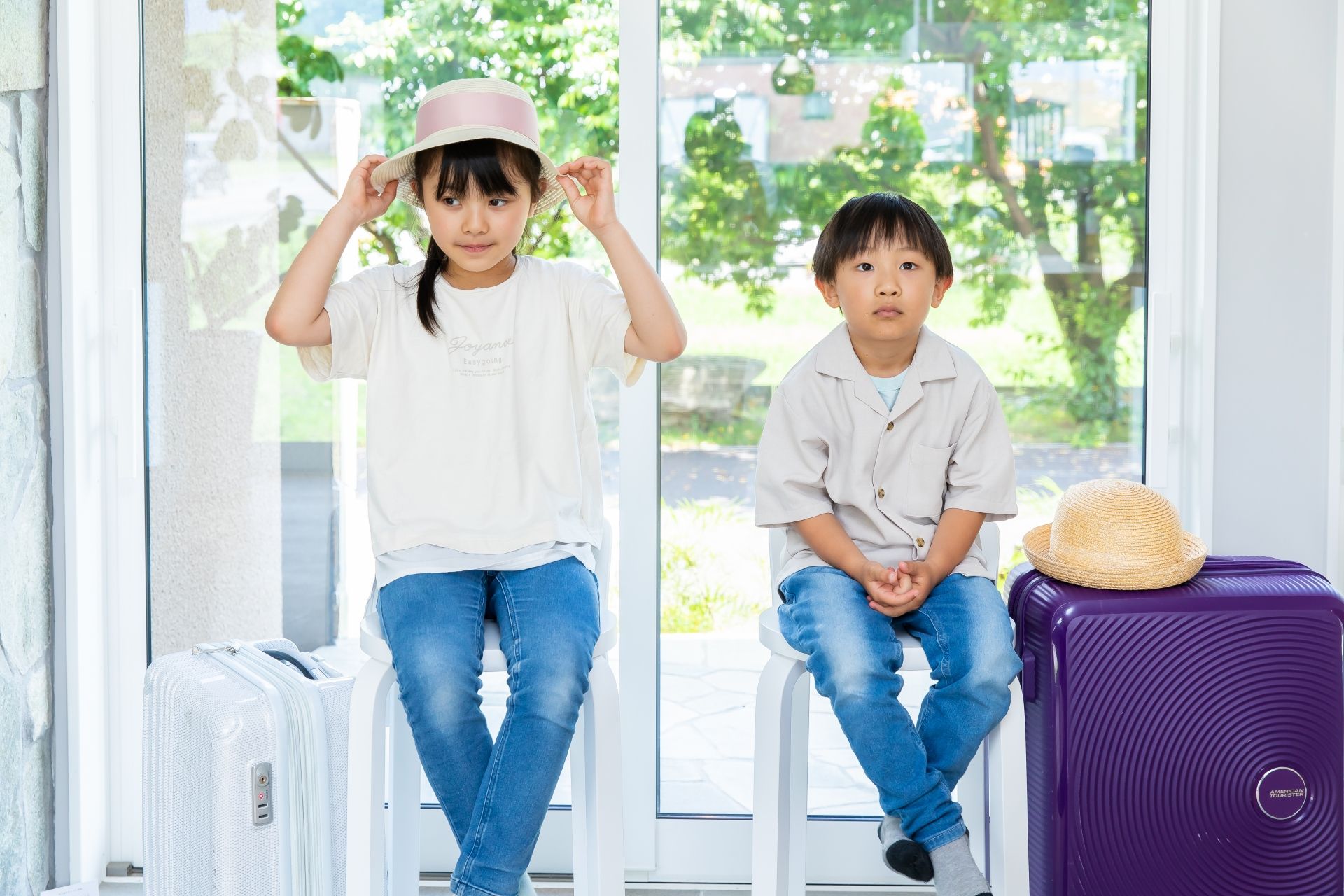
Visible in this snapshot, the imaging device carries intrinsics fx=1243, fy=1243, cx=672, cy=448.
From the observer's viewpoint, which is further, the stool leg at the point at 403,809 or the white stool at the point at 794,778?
the stool leg at the point at 403,809

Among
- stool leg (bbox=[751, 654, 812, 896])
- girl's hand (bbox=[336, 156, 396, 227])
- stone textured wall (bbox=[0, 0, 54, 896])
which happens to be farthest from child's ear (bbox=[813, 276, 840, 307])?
stone textured wall (bbox=[0, 0, 54, 896])

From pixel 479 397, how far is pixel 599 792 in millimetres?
559

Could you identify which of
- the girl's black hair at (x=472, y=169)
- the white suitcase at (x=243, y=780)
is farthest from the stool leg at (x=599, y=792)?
the girl's black hair at (x=472, y=169)

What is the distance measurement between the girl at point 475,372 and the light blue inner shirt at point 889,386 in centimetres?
32

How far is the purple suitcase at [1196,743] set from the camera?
1.69 meters

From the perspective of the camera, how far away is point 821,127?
2096 millimetres

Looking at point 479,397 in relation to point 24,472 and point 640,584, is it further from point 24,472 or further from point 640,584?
point 24,472

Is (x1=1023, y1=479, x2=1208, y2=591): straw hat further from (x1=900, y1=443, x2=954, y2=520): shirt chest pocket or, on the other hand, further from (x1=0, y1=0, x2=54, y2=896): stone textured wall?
(x1=0, y1=0, x2=54, y2=896): stone textured wall

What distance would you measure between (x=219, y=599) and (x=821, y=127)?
132 cm

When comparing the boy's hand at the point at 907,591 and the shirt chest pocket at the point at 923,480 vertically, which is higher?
the shirt chest pocket at the point at 923,480

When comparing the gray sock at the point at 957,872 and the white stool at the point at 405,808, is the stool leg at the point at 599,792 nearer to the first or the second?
the white stool at the point at 405,808

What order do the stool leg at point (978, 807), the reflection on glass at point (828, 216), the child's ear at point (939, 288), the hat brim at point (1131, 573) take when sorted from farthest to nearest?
the reflection on glass at point (828, 216) → the stool leg at point (978, 807) → the child's ear at point (939, 288) → the hat brim at point (1131, 573)

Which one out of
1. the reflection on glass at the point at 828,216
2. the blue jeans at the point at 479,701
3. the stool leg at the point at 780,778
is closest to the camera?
the blue jeans at the point at 479,701

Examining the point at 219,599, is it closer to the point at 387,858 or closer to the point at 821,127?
the point at 387,858
